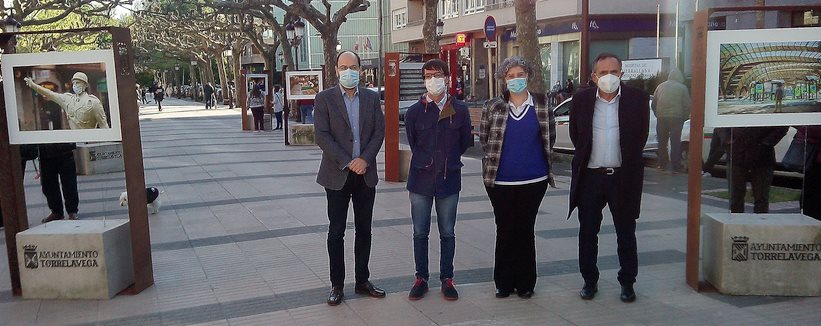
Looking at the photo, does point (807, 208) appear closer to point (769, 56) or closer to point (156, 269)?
point (769, 56)

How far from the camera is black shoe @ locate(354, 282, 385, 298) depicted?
5.11 metres

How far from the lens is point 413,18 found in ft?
157

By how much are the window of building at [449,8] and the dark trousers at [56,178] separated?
34.4 m

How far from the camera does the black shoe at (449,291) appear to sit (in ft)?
16.4

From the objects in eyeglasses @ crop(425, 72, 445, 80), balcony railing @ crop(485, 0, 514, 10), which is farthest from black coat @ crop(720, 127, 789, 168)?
balcony railing @ crop(485, 0, 514, 10)

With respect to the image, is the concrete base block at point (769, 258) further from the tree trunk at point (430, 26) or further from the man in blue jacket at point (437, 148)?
the tree trunk at point (430, 26)

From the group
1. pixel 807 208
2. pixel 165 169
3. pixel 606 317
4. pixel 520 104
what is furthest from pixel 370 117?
pixel 165 169

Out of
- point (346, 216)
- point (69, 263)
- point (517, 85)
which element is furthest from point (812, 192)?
point (69, 263)

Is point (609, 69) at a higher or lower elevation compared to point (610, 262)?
higher

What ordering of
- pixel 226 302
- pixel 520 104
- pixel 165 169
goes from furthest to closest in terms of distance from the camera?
pixel 165 169, pixel 226 302, pixel 520 104

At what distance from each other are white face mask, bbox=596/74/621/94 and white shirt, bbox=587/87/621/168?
0.07 metres

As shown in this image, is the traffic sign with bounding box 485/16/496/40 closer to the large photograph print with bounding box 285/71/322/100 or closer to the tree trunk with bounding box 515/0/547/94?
the tree trunk with bounding box 515/0/547/94

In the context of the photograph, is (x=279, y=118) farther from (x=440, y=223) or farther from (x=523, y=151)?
(x=523, y=151)

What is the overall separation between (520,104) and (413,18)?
44118mm
